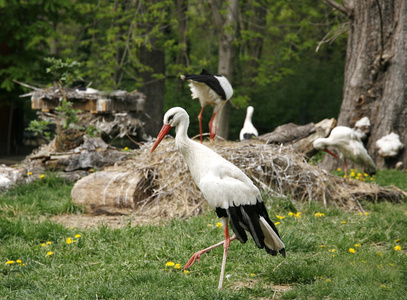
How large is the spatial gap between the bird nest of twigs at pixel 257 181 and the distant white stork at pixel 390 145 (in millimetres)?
2833

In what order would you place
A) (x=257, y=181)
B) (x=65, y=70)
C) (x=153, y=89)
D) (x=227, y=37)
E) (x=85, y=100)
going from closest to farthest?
(x=257, y=181) → (x=65, y=70) → (x=85, y=100) → (x=227, y=37) → (x=153, y=89)

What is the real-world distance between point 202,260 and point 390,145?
273 inches

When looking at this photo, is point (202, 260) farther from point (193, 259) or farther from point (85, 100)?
point (85, 100)

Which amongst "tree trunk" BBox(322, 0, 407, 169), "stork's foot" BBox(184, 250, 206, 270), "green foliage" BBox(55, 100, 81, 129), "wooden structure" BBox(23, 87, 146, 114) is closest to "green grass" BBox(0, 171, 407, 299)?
"stork's foot" BBox(184, 250, 206, 270)

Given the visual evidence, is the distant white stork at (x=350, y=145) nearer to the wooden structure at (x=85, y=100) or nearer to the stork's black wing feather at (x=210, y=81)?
the stork's black wing feather at (x=210, y=81)

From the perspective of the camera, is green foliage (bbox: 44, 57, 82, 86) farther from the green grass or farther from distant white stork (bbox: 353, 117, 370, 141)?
distant white stork (bbox: 353, 117, 370, 141)

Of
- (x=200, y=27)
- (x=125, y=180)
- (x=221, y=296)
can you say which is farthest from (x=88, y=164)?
(x=200, y=27)

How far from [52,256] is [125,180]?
2384mm

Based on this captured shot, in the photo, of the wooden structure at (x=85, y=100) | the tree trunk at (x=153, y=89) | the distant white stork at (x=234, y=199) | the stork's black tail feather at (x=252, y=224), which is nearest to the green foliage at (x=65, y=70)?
the wooden structure at (x=85, y=100)

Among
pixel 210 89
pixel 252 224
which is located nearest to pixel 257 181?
pixel 210 89

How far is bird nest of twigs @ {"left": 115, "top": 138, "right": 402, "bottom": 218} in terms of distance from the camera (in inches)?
273

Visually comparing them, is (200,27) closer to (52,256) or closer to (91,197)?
(91,197)

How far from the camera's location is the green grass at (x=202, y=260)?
3.94 meters

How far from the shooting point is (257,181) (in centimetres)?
711
